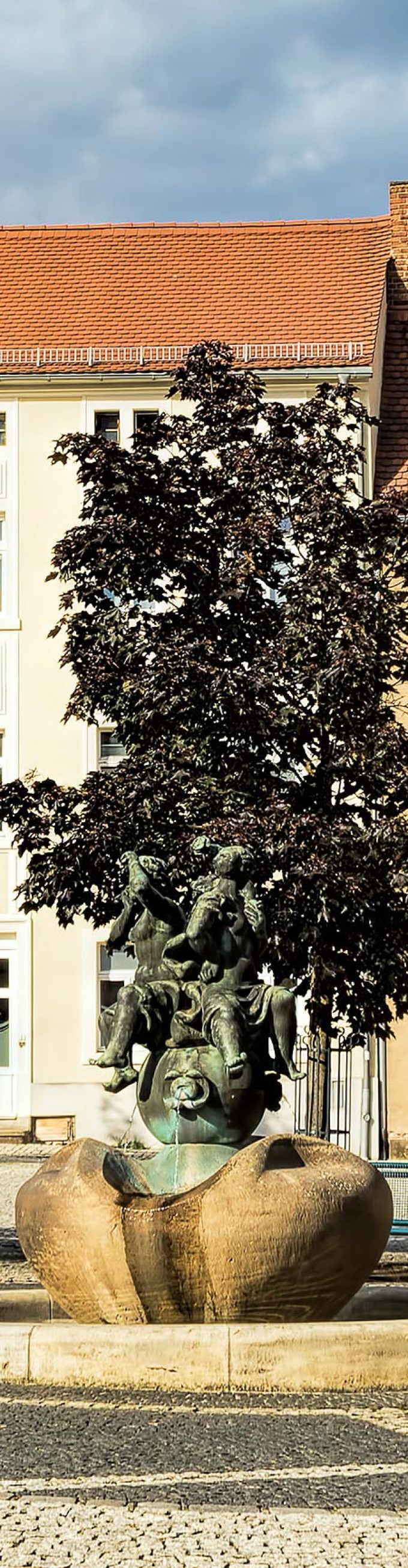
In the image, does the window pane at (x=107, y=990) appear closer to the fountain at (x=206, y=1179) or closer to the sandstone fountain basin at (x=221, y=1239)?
the fountain at (x=206, y=1179)

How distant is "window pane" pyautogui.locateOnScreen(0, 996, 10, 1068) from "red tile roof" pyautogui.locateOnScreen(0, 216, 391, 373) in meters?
9.09

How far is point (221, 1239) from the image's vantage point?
7824mm

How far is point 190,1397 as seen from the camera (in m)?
7.26

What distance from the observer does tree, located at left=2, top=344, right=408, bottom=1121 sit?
1245cm

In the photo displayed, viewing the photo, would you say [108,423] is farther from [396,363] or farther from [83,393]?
[396,363]

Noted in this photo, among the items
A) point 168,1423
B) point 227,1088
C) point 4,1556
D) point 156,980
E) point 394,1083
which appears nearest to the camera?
point 4,1556

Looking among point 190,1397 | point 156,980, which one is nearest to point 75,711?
point 156,980

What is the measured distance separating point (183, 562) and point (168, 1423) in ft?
24.1

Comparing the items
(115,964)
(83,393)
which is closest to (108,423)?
(83,393)

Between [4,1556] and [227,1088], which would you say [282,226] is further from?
[4,1556]

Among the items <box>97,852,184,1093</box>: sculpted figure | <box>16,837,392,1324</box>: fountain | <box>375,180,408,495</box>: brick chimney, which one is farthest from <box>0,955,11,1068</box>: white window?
<box>16,837,392,1324</box>: fountain

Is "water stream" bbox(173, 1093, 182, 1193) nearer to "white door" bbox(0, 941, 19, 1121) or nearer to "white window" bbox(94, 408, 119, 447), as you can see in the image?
"white door" bbox(0, 941, 19, 1121)

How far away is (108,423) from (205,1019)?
826 inches

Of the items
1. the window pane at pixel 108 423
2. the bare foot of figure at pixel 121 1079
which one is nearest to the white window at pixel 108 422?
the window pane at pixel 108 423
